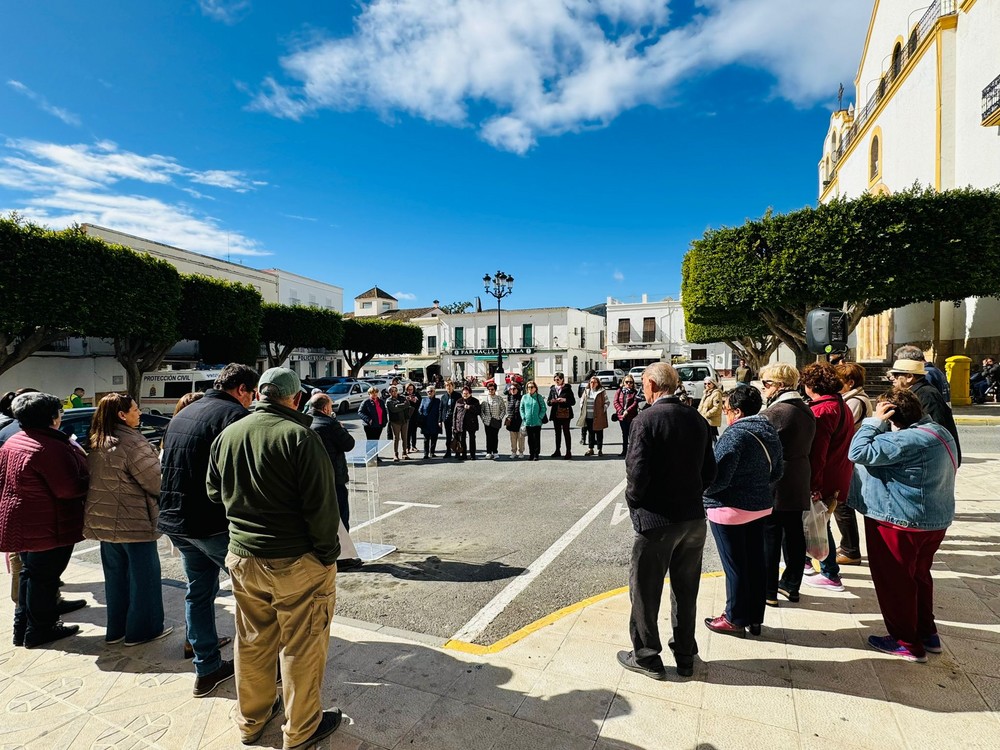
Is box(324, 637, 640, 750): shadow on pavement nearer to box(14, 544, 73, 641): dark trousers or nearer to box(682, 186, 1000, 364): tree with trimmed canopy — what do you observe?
box(14, 544, 73, 641): dark trousers

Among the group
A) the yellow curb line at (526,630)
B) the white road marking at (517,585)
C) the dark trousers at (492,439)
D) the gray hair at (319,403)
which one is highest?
the gray hair at (319,403)

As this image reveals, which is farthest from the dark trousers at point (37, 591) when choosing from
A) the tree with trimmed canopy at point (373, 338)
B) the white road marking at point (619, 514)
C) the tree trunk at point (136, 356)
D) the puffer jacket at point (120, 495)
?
the tree with trimmed canopy at point (373, 338)

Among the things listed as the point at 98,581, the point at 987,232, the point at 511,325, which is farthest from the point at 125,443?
the point at 511,325

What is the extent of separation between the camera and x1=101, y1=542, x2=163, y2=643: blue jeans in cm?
337

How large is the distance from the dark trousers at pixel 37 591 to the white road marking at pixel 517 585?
114 inches

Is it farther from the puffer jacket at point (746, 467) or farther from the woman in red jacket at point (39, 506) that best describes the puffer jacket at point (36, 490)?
the puffer jacket at point (746, 467)

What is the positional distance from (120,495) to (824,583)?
538 centimetres

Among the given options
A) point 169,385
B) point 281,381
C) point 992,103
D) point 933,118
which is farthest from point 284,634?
point 933,118

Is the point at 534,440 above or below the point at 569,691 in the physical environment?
above

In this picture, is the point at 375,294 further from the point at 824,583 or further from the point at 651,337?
the point at 824,583

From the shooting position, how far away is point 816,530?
12.2 ft

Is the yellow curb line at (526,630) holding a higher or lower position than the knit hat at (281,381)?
lower

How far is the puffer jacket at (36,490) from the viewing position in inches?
132

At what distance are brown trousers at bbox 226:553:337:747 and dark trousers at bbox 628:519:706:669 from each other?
1.73m
